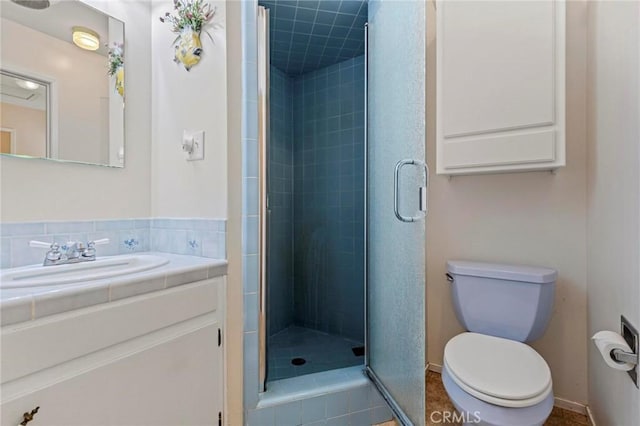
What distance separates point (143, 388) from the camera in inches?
37.3

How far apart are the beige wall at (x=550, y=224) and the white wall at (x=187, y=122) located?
1.28 meters

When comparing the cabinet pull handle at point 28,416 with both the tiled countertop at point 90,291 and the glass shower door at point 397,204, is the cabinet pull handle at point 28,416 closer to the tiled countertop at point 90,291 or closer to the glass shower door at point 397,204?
the tiled countertop at point 90,291

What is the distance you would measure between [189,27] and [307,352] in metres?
1.94

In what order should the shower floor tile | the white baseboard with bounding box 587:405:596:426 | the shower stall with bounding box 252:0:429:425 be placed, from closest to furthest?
1. the shower stall with bounding box 252:0:429:425
2. the white baseboard with bounding box 587:405:596:426
3. the shower floor tile

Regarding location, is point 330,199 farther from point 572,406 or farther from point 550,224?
point 572,406

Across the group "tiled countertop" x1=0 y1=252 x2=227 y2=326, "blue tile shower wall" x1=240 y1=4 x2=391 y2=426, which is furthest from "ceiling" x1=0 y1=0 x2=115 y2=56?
"tiled countertop" x1=0 y1=252 x2=227 y2=326

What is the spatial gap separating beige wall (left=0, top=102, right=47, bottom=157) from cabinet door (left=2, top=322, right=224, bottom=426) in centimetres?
83

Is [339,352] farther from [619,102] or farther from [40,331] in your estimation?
[619,102]

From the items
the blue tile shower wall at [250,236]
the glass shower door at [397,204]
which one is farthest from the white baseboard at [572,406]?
the blue tile shower wall at [250,236]

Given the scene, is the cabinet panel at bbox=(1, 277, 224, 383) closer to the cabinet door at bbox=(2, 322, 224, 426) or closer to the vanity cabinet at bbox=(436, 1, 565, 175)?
the cabinet door at bbox=(2, 322, 224, 426)

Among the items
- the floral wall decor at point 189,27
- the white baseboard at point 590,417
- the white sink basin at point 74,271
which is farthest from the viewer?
the white baseboard at point 590,417

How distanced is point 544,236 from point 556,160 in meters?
0.44

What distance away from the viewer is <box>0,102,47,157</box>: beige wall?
1073 mm

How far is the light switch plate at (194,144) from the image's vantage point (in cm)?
132
